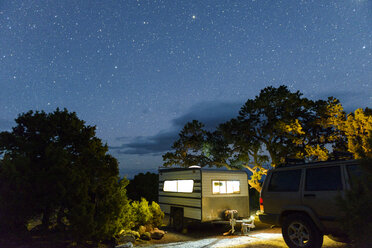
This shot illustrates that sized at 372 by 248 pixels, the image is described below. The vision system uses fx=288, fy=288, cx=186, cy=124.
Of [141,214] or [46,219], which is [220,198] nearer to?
[141,214]

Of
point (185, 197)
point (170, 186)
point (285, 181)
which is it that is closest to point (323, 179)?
point (285, 181)

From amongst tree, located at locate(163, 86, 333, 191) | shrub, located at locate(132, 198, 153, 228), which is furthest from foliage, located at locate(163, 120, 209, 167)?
shrub, located at locate(132, 198, 153, 228)

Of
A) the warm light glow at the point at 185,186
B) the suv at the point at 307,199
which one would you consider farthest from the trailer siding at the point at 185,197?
the suv at the point at 307,199

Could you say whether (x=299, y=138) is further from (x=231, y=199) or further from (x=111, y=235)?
(x=111, y=235)

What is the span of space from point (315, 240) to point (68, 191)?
21.0 feet

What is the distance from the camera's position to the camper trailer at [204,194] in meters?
11.3

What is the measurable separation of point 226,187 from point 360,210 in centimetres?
791

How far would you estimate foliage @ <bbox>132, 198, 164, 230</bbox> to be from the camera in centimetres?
1072

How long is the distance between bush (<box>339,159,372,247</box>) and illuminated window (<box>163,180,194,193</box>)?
7.62 metres

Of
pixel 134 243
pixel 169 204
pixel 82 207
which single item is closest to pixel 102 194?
pixel 82 207

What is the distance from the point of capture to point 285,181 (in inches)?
286

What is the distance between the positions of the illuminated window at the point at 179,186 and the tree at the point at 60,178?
3388mm

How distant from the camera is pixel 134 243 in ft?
30.5

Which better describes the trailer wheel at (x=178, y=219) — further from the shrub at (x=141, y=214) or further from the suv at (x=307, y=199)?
the suv at (x=307, y=199)
